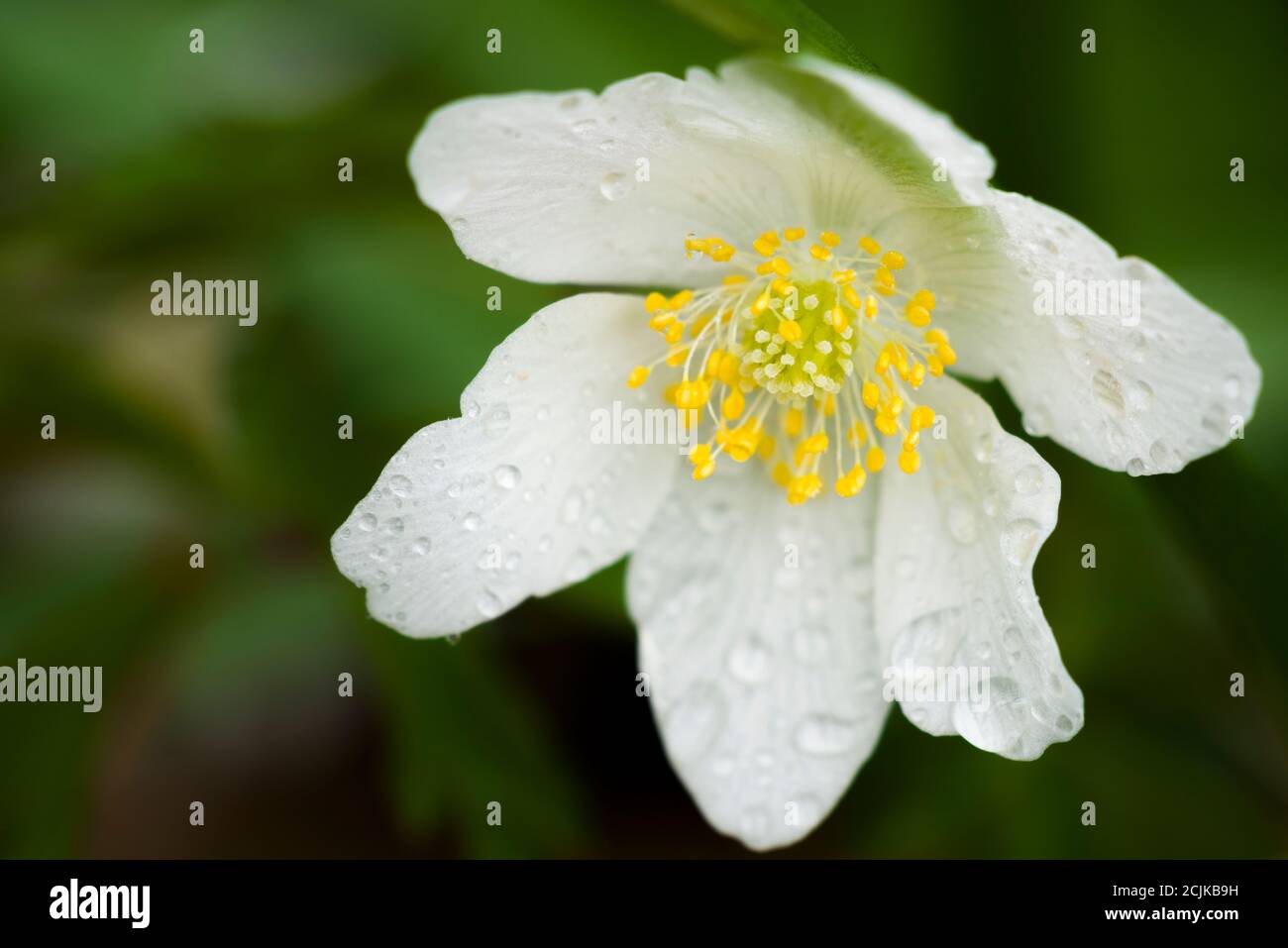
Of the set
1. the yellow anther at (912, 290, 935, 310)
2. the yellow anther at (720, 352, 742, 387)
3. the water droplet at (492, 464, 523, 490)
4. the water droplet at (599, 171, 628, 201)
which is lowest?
the water droplet at (492, 464, 523, 490)

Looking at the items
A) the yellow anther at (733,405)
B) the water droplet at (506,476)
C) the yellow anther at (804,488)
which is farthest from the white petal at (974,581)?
the water droplet at (506,476)

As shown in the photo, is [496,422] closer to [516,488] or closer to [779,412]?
[516,488]

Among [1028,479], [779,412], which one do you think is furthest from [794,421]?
[1028,479]

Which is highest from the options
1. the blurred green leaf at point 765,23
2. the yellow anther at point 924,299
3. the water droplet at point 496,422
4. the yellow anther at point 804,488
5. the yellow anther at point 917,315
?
the blurred green leaf at point 765,23

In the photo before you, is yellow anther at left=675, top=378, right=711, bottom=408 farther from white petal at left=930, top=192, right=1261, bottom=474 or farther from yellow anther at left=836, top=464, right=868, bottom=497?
white petal at left=930, top=192, right=1261, bottom=474

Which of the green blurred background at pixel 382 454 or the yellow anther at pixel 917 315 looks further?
the green blurred background at pixel 382 454

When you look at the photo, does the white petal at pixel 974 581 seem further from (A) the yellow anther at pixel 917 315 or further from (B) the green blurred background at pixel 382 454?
(B) the green blurred background at pixel 382 454

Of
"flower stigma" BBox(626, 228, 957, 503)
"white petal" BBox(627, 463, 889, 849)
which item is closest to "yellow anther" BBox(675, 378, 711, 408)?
"flower stigma" BBox(626, 228, 957, 503)
